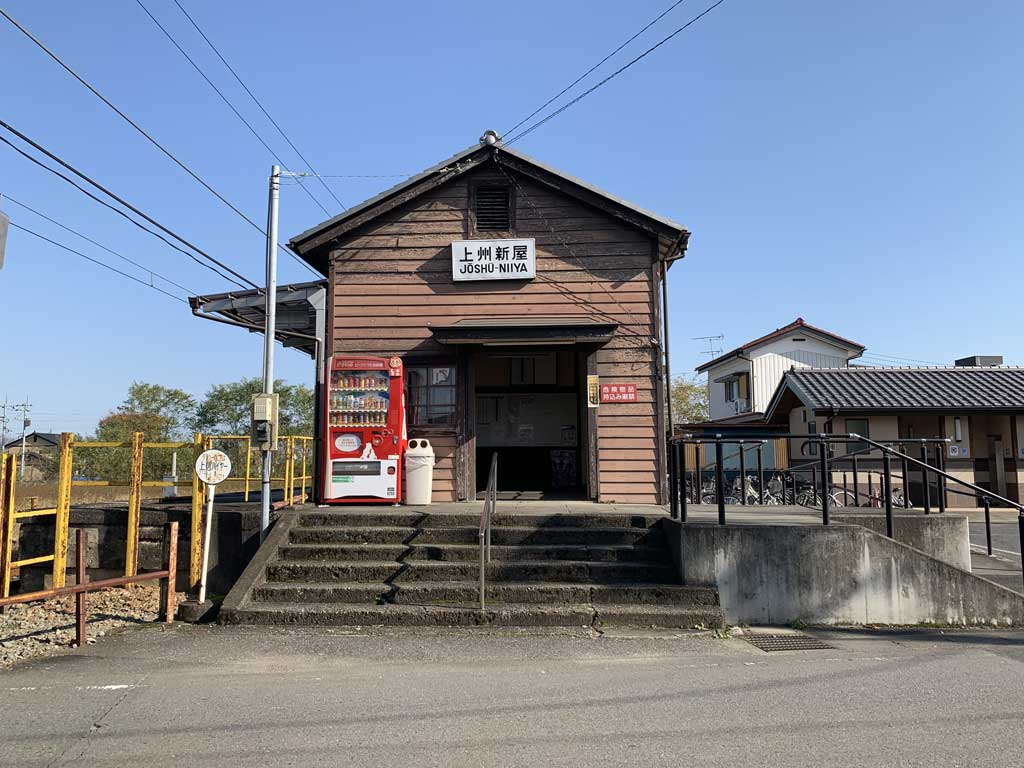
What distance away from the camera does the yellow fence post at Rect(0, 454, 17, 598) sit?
26.1ft

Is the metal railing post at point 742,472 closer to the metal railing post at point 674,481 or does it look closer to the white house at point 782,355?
the metal railing post at point 674,481

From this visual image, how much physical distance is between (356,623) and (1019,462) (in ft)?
69.6

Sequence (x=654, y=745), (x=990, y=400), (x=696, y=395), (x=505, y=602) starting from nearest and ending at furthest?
(x=654, y=745) → (x=505, y=602) → (x=990, y=400) → (x=696, y=395)

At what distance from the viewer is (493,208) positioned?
452 inches

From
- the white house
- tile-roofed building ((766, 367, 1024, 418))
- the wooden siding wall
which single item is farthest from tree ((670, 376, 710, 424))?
the wooden siding wall

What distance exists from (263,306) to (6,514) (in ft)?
16.4

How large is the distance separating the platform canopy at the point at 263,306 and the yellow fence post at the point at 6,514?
4.45m

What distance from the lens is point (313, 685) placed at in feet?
A: 17.6

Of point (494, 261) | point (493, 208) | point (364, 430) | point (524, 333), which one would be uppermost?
point (493, 208)

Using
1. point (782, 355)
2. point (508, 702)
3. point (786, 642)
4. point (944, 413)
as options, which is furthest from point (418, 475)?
point (782, 355)

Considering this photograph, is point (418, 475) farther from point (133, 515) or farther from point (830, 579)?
point (830, 579)

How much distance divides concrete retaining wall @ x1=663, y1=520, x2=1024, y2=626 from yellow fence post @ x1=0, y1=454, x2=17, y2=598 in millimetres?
7693

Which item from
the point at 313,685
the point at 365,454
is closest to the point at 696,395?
the point at 365,454

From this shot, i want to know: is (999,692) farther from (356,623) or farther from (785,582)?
(356,623)
